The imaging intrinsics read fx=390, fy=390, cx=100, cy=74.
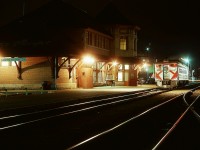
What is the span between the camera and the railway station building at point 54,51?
1337 inches

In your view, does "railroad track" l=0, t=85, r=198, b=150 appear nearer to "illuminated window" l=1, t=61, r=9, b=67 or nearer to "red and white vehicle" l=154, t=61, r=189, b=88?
"illuminated window" l=1, t=61, r=9, b=67

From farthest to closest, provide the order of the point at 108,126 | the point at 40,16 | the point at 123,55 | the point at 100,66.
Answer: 1. the point at 123,55
2. the point at 100,66
3. the point at 40,16
4. the point at 108,126

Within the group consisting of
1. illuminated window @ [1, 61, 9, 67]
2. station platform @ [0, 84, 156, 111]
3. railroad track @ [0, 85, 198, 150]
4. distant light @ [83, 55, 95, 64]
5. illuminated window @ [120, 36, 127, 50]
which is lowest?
railroad track @ [0, 85, 198, 150]

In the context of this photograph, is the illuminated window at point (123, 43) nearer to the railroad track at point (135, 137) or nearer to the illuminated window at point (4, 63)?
the illuminated window at point (4, 63)

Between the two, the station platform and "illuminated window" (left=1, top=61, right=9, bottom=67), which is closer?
the station platform

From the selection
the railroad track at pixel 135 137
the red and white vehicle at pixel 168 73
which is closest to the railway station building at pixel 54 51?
the red and white vehicle at pixel 168 73

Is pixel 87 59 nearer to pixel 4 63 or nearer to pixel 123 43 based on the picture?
pixel 4 63

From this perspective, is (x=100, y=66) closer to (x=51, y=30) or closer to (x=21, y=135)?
(x=51, y=30)

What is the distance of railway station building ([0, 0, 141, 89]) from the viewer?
33969 mm

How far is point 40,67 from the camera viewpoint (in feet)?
113

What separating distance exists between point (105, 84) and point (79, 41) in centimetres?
951

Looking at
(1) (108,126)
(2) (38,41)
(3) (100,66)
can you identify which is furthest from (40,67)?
(1) (108,126)

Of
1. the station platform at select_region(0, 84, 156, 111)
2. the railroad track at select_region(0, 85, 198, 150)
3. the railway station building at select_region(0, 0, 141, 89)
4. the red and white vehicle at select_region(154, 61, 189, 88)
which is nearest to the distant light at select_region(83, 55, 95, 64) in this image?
the railway station building at select_region(0, 0, 141, 89)

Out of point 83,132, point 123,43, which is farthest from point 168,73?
point 83,132
